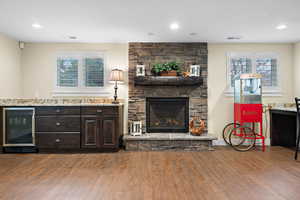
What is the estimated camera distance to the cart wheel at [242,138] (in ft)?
16.5

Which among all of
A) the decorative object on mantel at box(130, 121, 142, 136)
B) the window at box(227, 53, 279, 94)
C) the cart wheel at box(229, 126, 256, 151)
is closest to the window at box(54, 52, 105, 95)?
the decorative object on mantel at box(130, 121, 142, 136)

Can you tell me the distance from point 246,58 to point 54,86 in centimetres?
434

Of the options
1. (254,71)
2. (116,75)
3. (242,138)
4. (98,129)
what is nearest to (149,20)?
(116,75)

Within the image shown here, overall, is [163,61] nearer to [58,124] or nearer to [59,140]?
[58,124]

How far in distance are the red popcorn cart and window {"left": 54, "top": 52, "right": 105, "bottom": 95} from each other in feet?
9.65

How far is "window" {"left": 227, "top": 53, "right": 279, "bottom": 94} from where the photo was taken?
5387mm

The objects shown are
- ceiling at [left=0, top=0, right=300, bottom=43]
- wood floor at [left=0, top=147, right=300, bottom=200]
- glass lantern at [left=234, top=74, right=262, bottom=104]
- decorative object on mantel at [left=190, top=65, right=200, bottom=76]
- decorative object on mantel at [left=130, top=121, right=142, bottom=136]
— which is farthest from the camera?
decorative object on mantel at [left=190, top=65, right=200, bottom=76]

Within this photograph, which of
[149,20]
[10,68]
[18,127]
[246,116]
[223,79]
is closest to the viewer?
[149,20]

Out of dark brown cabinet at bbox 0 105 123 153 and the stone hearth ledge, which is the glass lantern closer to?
the stone hearth ledge

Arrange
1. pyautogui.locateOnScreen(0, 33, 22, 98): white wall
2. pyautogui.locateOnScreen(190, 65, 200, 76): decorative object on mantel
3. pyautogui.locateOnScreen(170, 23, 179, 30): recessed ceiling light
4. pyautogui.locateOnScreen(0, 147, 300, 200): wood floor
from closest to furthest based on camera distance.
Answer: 1. pyautogui.locateOnScreen(0, 147, 300, 200): wood floor
2. pyautogui.locateOnScreen(170, 23, 179, 30): recessed ceiling light
3. pyautogui.locateOnScreen(0, 33, 22, 98): white wall
4. pyautogui.locateOnScreen(190, 65, 200, 76): decorative object on mantel

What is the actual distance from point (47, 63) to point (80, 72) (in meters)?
0.76

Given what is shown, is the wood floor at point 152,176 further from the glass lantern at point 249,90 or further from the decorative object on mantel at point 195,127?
the glass lantern at point 249,90

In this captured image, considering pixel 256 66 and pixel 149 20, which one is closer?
pixel 149 20

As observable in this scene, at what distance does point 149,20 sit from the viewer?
3816mm
